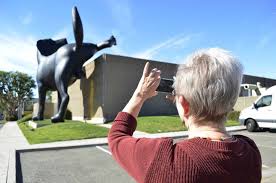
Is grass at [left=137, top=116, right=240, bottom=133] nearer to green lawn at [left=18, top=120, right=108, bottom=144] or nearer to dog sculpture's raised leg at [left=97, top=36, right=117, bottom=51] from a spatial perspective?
green lawn at [left=18, top=120, right=108, bottom=144]

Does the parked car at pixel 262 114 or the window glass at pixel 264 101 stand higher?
the window glass at pixel 264 101

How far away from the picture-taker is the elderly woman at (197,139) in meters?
1.37

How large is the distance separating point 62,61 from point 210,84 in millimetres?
21332

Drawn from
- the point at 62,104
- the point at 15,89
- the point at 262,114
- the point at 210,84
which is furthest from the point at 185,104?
the point at 15,89

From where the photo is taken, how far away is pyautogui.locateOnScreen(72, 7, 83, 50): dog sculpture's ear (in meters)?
20.2

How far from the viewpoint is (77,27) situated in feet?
67.5

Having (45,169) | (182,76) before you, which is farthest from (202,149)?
(45,169)

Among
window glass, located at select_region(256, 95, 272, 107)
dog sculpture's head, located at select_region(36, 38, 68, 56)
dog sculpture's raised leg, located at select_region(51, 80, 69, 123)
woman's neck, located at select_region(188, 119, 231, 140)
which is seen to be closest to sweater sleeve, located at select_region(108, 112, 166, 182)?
woman's neck, located at select_region(188, 119, 231, 140)

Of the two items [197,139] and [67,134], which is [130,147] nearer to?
[197,139]

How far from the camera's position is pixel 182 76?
159cm

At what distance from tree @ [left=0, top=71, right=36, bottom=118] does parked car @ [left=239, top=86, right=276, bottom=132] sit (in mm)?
49666

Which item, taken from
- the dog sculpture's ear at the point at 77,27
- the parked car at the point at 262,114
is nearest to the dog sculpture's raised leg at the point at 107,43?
the dog sculpture's ear at the point at 77,27

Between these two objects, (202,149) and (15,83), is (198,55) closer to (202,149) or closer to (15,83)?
(202,149)

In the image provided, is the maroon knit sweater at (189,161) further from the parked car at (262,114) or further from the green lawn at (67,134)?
the parked car at (262,114)
